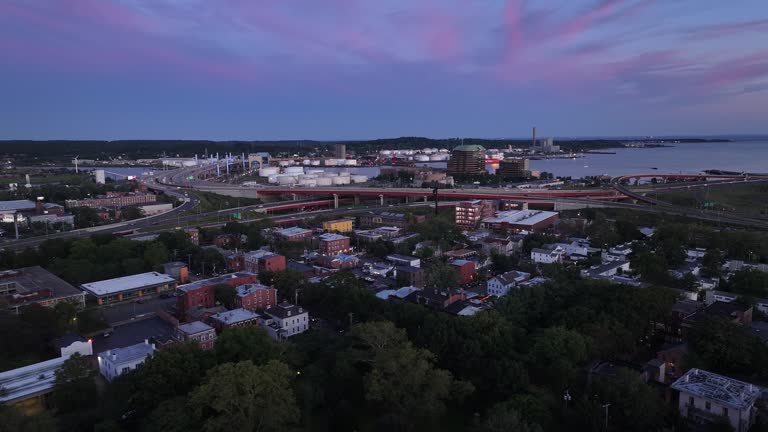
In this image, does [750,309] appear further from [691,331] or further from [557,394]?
[557,394]

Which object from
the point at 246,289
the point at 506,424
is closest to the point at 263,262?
the point at 246,289

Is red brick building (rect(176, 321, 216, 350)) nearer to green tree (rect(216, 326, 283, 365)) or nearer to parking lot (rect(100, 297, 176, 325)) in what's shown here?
green tree (rect(216, 326, 283, 365))

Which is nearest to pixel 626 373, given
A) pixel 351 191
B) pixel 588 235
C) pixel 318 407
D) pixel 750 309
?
pixel 318 407

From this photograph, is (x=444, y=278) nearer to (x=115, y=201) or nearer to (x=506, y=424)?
(x=506, y=424)

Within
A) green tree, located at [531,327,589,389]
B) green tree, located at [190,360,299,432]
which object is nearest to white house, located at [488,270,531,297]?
green tree, located at [531,327,589,389]

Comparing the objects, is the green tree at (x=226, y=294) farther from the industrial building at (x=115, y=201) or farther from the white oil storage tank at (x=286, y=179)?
the white oil storage tank at (x=286, y=179)
